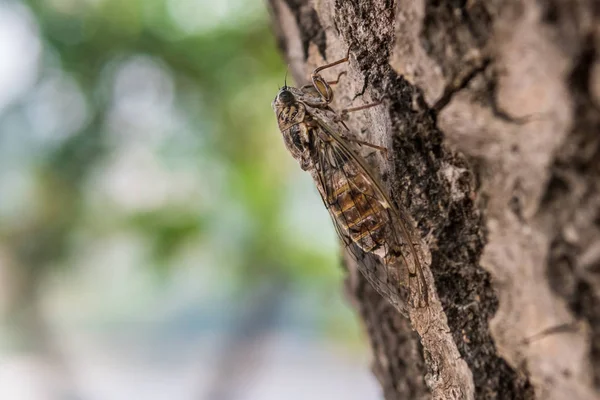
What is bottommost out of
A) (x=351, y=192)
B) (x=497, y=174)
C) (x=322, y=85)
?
(x=497, y=174)

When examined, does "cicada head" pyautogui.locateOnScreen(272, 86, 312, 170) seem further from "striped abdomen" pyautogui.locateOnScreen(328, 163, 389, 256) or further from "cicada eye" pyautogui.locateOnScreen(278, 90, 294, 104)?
"striped abdomen" pyautogui.locateOnScreen(328, 163, 389, 256)

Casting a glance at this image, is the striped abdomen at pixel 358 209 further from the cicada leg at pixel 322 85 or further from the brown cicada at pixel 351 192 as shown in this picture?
the cicada leg at pixel 322 85

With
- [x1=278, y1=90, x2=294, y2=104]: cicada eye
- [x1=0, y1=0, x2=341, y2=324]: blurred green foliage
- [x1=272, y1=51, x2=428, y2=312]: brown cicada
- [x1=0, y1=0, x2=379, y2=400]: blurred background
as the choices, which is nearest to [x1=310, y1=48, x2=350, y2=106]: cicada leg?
[x1=272, y1=51, x2=428, y2=312]: brown cicada

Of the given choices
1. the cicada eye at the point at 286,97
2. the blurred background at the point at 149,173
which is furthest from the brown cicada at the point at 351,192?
the blurred background at the point at 149,173

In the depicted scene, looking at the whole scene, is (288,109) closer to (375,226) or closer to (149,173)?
(375,226)

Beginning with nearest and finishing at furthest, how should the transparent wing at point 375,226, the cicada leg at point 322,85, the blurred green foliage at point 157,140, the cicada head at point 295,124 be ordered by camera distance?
the transparent wing at point 375,226
the cicada leg at point 322,85
the cicada head at point 295,124
the blurred green foliage at point 157,140

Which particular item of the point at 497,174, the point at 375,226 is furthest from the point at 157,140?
the point at 497,174

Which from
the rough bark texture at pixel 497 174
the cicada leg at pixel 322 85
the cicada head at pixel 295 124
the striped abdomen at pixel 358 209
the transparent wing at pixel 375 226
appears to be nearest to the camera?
the rough bark texture at pixel 497 174
